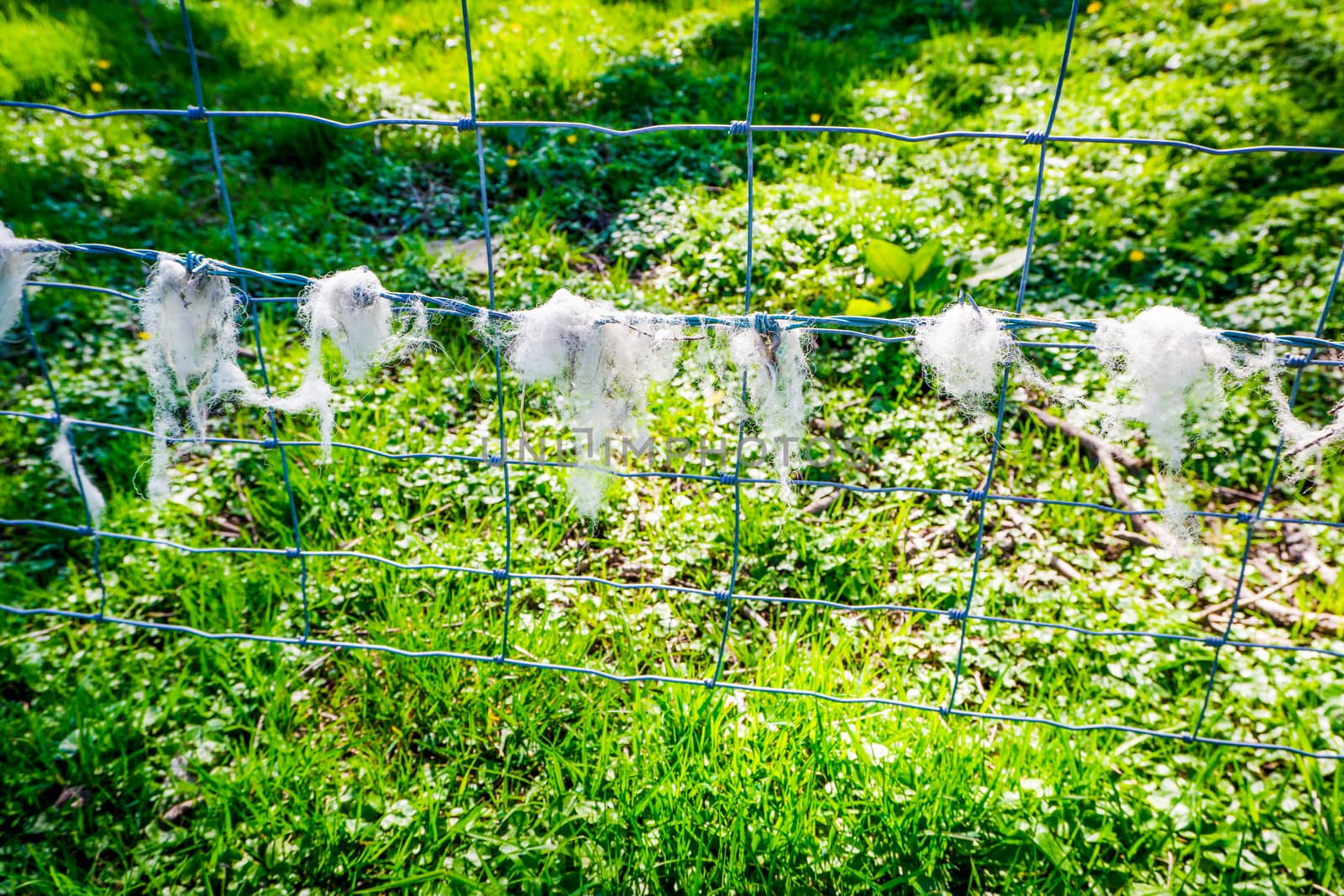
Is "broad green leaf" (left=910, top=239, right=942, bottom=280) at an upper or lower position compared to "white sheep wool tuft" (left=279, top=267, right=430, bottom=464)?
upper

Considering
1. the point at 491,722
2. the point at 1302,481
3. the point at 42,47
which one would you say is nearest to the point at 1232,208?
the point at 1302,481

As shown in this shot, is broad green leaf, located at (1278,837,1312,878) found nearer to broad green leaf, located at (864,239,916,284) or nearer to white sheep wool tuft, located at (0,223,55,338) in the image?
broad green leaf, located at (864,239,916,284)

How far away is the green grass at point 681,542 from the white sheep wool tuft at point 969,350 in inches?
26.3

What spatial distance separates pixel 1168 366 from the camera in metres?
1.40

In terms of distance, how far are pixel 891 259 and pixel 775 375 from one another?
164cm

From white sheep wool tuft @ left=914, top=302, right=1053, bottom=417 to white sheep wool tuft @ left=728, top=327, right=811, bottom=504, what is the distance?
0.66 ft

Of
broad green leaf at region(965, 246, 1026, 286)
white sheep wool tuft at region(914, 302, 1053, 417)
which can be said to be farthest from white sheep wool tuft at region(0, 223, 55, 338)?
broad green leaf at region(965, 246, 1026, 286)

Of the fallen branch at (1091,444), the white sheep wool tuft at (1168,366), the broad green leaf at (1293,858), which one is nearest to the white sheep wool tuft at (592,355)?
the white sheep wool tuft at (1168,366)

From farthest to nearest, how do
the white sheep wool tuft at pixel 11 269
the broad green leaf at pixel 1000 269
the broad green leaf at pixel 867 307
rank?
the broad green leaf at pixel 1000 269, the broad green leaf at pixel 867 307, the white sheep wool tuft at pixel 11 269

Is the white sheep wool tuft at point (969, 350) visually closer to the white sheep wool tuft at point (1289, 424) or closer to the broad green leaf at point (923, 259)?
the white sheep wool tuft at point (1289, 424)

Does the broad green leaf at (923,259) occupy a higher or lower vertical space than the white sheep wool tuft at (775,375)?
higher

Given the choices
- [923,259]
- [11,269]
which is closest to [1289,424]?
[923,259]

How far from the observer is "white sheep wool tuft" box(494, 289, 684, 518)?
152 centimetres

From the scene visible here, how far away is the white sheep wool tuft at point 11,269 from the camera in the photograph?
5.43ft
